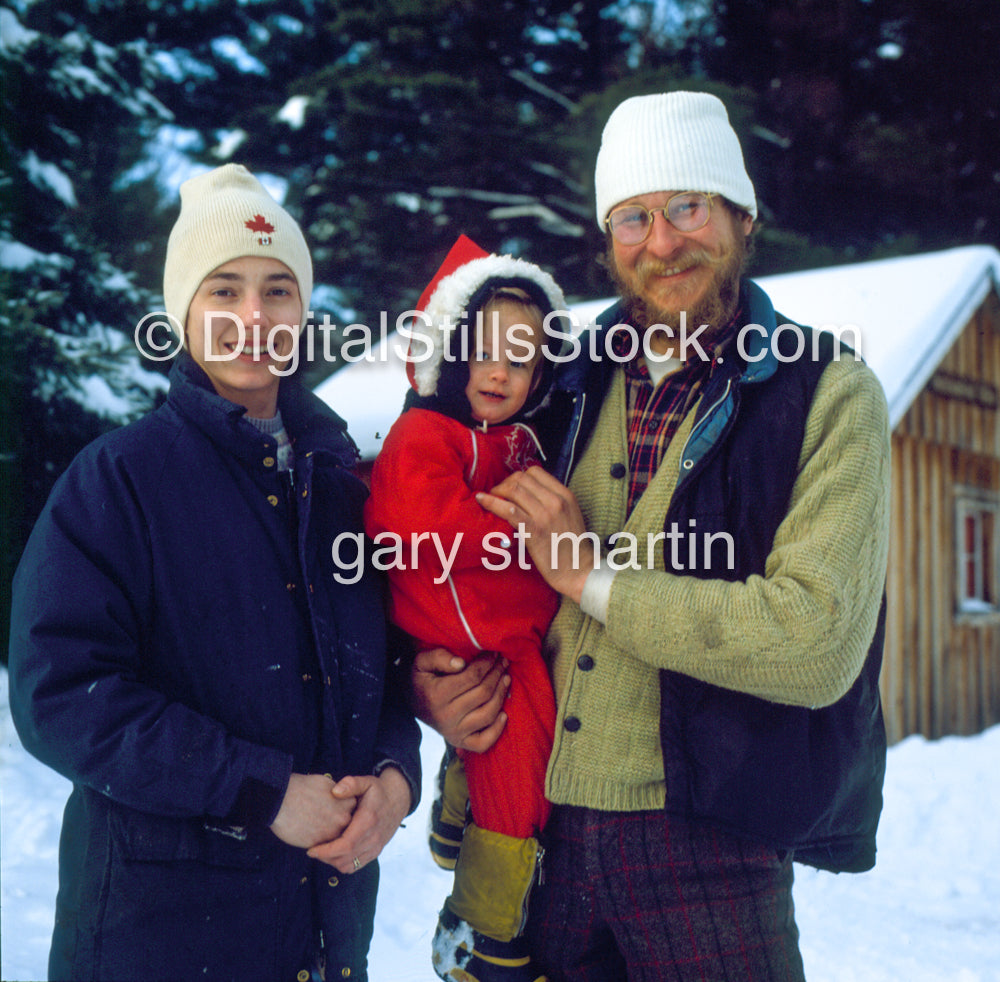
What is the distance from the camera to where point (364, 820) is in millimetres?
1868

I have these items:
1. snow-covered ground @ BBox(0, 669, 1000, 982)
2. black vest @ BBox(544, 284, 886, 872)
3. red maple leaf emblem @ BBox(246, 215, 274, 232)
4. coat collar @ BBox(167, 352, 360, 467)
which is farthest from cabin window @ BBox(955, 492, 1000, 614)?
red maple leaf emblem @ BBox(246, 215, 274, 232)

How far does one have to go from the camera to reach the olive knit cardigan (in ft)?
5.68

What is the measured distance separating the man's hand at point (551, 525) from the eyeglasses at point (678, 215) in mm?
679

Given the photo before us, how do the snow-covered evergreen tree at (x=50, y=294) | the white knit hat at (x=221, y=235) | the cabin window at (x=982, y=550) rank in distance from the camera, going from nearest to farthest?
the white knit hat at (x=221, y=235) < the snow-covered evergreen tree at (x=50, y=294) < the cabin window at (x=982, y=550)

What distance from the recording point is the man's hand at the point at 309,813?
1772mm

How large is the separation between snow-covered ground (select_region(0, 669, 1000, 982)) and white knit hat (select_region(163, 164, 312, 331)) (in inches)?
91.0

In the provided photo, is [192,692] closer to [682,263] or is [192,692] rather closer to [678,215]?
[682,263]

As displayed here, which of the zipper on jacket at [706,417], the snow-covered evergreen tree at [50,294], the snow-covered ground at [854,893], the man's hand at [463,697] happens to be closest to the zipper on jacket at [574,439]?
the zipper on jacket at [706,417]

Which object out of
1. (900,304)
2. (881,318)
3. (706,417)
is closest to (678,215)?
(706,417)

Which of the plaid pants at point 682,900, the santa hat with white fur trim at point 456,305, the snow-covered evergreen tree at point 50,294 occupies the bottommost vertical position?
the plaid pants at point 682,900

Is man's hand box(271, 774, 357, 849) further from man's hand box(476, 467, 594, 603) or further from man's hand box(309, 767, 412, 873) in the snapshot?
man's hand box(476, 467, 594, 603)

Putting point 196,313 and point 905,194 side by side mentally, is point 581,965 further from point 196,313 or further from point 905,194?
point 905,194

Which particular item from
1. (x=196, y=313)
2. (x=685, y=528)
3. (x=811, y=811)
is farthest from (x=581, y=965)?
(x=196, y=313)

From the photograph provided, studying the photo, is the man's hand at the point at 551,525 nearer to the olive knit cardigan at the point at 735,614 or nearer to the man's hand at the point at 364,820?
the olive knit cardigan at the point at 735,614
